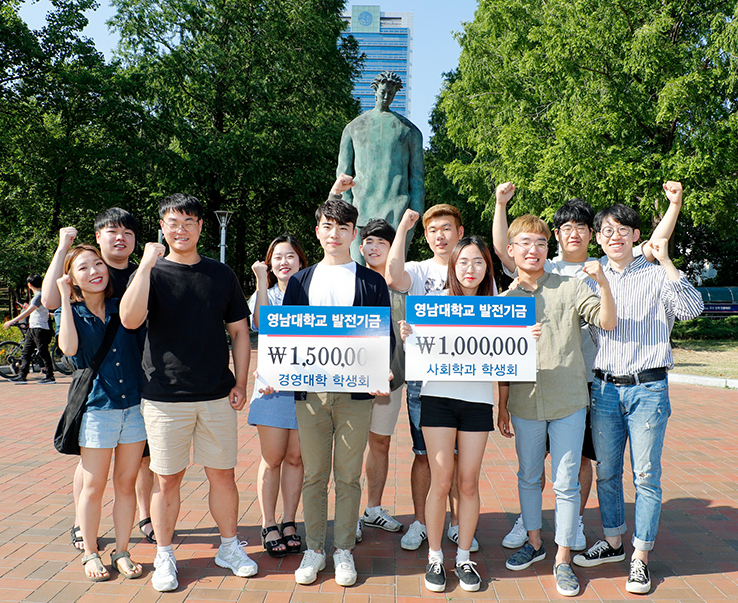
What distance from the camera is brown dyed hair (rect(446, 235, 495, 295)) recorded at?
144 inches

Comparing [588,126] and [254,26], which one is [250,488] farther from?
[254,26]

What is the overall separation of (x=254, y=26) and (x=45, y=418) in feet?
64.4

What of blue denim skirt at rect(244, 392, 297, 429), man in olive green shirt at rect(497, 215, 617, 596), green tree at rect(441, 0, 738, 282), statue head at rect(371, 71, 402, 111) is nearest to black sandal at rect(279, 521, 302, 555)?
blue denim skirt at rect(244, 392, 297, 429)

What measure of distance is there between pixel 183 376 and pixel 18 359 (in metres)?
10.2

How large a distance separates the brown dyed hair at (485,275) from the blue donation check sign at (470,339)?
0.57ft

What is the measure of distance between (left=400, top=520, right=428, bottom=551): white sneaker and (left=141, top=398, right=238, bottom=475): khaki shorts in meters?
1.27

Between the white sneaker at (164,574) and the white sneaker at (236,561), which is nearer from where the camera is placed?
the white sneaker at (164,574)

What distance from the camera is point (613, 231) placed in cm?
369

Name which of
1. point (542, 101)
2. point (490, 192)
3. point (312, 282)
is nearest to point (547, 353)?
point (312, 282)

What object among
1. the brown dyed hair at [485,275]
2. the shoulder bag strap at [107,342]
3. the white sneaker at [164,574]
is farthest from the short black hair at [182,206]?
the white sneaker at [164,574]

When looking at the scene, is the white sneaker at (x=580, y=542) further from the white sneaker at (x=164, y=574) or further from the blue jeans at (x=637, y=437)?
the white sneaker at (x=164, y=574)

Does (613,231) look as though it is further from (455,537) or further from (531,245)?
(455,537)

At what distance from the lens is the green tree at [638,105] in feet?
49.8

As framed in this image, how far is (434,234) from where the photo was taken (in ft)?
13.7
